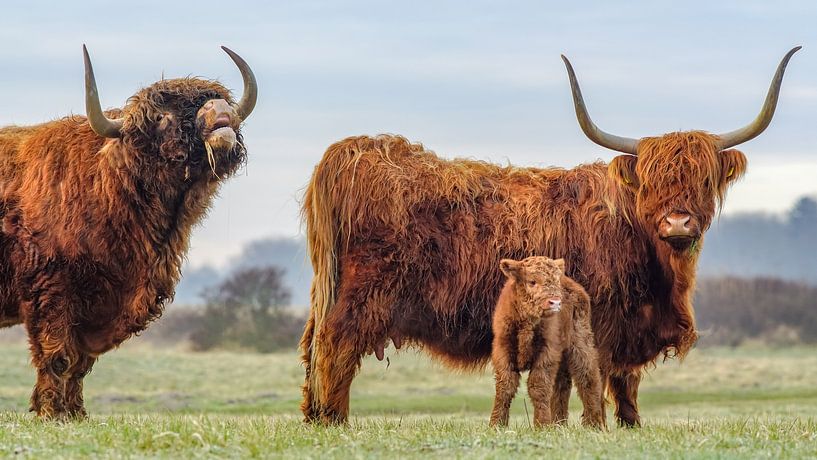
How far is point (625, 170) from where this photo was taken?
893 centimetres

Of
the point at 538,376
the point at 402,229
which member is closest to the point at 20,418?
the point at 402,229

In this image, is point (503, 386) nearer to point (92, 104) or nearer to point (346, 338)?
point (346, 338)

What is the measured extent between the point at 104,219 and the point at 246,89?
1.56 metres

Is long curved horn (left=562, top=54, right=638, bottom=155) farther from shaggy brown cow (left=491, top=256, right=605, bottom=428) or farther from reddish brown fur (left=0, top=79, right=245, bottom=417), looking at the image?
reddish brown fur (left=0, top=79, right=245, bottom=417)

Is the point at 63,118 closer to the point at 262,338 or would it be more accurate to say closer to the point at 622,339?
the point at 622,339

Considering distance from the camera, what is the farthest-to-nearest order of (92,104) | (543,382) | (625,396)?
(625,396) → (92,104) → (543,382)

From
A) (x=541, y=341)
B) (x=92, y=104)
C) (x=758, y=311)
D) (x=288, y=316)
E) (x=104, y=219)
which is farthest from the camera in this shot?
(x=758, y=311)

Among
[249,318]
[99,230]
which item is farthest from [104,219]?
[249,318]

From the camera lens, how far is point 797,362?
91.8 ft

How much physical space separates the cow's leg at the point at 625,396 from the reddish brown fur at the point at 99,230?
3384 millimetres

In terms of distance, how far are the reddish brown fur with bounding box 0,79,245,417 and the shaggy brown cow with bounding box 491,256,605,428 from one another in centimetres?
247

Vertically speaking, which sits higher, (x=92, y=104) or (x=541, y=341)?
(x=92, y=104)

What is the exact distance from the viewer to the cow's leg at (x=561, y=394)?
27.3 ft

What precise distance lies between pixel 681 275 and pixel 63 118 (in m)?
5.06
